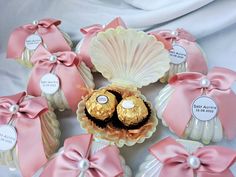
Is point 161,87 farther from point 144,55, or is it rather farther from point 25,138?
point 25,138

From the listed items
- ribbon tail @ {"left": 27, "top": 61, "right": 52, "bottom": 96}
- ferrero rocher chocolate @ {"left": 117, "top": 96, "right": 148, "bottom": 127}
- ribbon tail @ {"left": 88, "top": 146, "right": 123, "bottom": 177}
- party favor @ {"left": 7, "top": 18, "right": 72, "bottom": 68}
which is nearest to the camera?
ribbon tail @ {"left": 88, "top": 146, "right": 123, "bottom": 177}

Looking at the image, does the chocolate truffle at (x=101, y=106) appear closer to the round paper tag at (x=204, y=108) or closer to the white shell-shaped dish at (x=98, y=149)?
the white shell-shaped dish at (x=98, y=149)

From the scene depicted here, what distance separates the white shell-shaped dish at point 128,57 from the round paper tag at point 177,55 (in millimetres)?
68

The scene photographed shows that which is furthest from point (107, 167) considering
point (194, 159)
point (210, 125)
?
point (210, 125)

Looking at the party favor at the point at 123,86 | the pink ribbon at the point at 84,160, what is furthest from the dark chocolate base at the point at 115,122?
the pink ribbon at the point at 84,160

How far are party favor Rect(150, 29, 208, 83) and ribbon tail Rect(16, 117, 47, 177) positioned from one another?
369 mm

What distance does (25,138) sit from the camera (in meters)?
0.78

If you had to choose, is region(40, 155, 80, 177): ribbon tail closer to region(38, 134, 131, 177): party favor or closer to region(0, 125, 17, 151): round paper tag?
region(38, 134, 131, 177): party favor

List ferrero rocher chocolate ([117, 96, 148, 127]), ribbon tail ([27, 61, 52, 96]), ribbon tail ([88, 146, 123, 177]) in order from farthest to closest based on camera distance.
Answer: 1. ribbon tail ([27, 61, 52, 96])
2. ferrero rocher chocolate ([117, 96, 148, 127])
3. ribbon tail ([88, 146, 123, 177])

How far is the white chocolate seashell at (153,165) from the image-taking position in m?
0.73

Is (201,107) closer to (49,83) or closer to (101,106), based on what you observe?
(101,106)

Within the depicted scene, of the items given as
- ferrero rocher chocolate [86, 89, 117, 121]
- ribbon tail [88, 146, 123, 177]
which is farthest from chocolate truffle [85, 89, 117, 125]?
ribbon tail [88, 146, 123, 177]

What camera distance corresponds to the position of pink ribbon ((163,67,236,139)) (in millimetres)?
841

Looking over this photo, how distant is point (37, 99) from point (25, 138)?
98 millimetres
